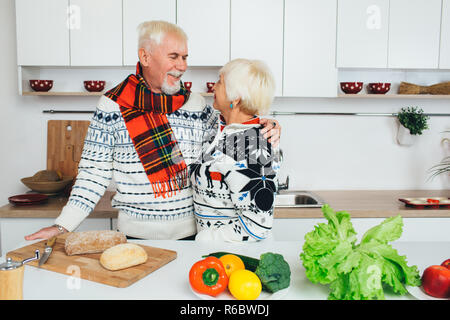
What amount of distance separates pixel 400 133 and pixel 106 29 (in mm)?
2144

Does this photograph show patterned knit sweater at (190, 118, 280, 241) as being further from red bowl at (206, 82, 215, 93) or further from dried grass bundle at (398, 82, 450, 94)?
dried grass bundle at (398, 82, 450, 94)

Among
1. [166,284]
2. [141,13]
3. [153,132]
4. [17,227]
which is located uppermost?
[141,13]

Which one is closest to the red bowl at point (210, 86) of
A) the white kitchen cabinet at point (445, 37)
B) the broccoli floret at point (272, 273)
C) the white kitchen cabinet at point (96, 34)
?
the white kitchen cabinet at point (96, 34)

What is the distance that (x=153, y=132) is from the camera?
1716 millimetres

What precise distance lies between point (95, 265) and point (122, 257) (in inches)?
3.8

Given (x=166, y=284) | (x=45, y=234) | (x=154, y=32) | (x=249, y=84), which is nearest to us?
(x=166, y=284)

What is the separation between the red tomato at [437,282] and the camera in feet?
3.14

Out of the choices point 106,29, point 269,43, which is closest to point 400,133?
point 269,43

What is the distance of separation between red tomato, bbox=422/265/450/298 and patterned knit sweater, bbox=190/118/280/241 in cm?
55

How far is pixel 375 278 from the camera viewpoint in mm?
902

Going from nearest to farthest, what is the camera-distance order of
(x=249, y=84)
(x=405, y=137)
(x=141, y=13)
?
(x=249, y=84), (x=141, y=13), (x=405, y=137)

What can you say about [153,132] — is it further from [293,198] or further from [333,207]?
[293,198]

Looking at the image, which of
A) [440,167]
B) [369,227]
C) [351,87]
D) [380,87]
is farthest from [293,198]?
[440,167]
